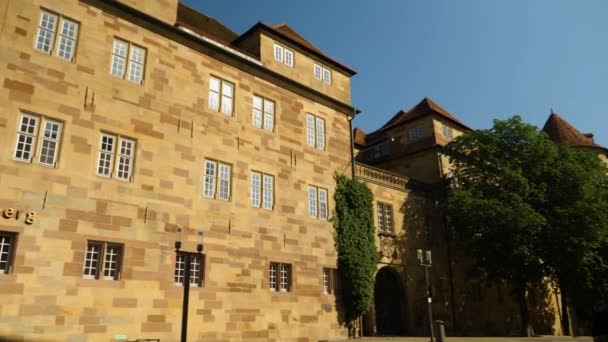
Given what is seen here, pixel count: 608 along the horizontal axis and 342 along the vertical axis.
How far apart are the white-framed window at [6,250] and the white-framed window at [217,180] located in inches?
280

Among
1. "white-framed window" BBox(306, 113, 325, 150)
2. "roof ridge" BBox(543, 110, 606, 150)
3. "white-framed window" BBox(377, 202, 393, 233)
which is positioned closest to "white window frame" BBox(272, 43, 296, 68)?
"white-framed window" BBox(306, 113, 325, 150)

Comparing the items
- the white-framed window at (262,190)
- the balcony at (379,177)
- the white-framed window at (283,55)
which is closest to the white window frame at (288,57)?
the white-framed window at (283,55)

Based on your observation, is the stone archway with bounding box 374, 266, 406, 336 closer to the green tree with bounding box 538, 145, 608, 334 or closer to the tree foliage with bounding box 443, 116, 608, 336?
the tree foliage with bounding box 443, 116, 608, 336

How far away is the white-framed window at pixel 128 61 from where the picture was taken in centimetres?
1781

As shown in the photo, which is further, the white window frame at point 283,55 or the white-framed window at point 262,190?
the white window frame at point 283,55

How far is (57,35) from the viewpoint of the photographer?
16469mm

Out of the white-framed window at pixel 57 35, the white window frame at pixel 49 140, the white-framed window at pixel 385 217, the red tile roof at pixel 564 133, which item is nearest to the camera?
the white window frame at pixel 49 140

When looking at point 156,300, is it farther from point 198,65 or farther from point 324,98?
point 324,98

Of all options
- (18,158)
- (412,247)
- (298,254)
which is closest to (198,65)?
(18,158)

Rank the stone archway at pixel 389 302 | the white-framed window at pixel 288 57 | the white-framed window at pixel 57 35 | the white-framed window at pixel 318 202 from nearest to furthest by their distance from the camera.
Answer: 1. the white-framed window at pixel 57 35
2. the white-framed window at pixel 318 202
3. the white-framed window at pixel 288 57
4. the stone archway at pixel 389 302

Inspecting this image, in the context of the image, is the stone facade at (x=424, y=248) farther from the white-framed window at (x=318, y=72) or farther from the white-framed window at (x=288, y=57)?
the white-framed window at (x=288, y=57)

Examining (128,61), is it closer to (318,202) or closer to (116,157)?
(116,157)

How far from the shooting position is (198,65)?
67.0 ft

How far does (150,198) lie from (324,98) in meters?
12.4
